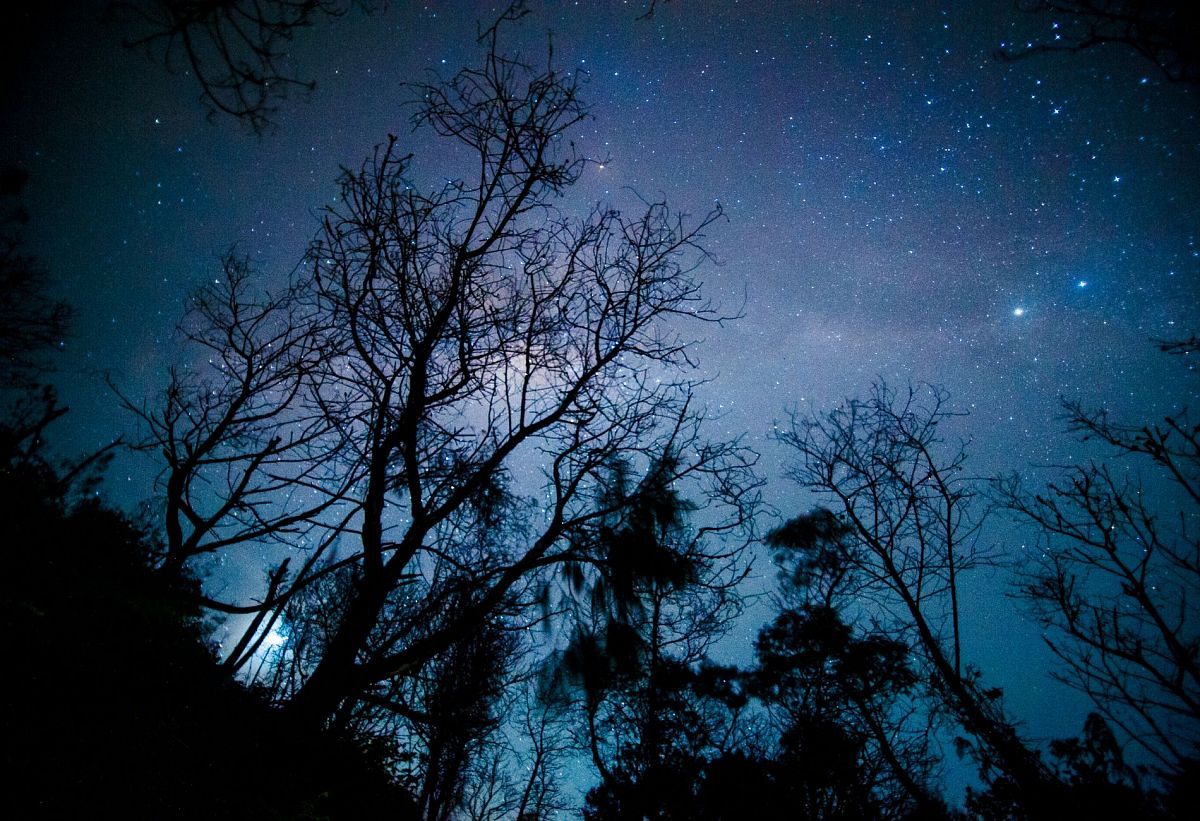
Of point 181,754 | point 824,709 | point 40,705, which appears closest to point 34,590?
point 40,705

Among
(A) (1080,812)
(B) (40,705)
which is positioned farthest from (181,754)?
(A) (1080,812)

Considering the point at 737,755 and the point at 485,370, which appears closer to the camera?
the point at 485,370

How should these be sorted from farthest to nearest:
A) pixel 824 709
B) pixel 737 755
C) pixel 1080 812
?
pixel 737 755 < pixel 824 709 < pixel 1080 812

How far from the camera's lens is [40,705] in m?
1.94

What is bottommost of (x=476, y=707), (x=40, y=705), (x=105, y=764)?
(x=105, y=764)

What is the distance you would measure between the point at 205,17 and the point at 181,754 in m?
3.76

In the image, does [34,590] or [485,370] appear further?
[485,370]

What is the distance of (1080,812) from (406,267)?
1209 centimetres

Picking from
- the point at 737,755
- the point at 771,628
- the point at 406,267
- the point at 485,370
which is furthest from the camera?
the point at 771,628

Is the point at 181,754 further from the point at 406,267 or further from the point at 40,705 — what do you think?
the point at 406,267

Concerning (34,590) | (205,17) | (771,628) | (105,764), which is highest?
(771,628)

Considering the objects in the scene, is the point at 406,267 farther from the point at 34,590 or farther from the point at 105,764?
the point at 105,764

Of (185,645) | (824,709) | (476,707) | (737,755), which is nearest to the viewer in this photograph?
(185,645)

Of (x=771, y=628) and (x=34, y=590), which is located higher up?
(x=771, y=628)
